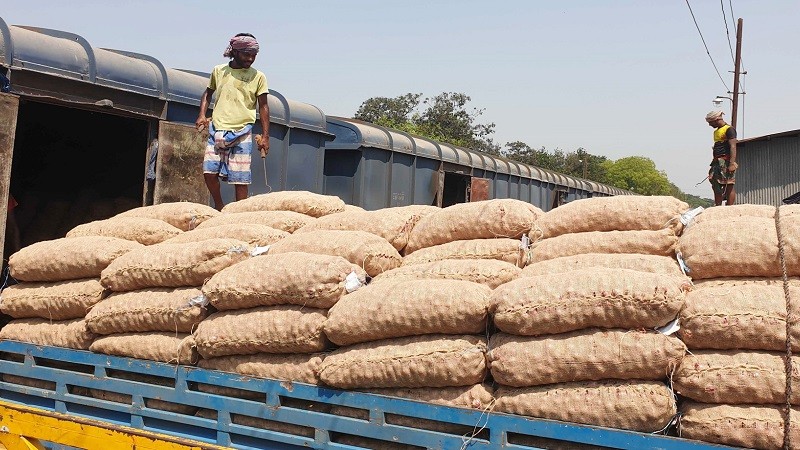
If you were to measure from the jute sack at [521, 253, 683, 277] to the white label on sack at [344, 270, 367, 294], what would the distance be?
660 mm

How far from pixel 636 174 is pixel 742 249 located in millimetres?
89950

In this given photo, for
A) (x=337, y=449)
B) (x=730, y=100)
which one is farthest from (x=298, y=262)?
(x=730, y=100)

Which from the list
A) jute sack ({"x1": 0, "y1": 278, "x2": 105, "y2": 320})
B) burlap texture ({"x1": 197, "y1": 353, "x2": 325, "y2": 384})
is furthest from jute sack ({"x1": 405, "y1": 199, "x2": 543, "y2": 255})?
jute sack ({"x1": 0, "y1": 278, "x2": 105, "y2": 320})

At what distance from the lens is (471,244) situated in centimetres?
324


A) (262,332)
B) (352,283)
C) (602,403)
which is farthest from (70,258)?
(602,403)

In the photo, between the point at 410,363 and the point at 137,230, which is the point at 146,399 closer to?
the point at 137,230

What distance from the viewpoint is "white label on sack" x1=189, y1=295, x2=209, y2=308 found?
10.7 feet

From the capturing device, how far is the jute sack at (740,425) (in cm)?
217

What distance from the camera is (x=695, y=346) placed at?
2393 mm

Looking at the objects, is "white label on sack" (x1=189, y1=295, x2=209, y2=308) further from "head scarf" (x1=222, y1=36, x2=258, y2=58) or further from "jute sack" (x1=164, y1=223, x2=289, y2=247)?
"head scarf" (x1=222, y1=36, x2=258, y2=58)

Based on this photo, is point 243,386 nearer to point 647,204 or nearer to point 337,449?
point 337,449

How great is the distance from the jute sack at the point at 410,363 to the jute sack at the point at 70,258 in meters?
1.50

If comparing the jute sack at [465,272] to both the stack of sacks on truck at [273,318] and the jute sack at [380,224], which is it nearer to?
the stack of sacks on truck at [273,318]

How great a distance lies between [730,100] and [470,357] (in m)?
22.6
